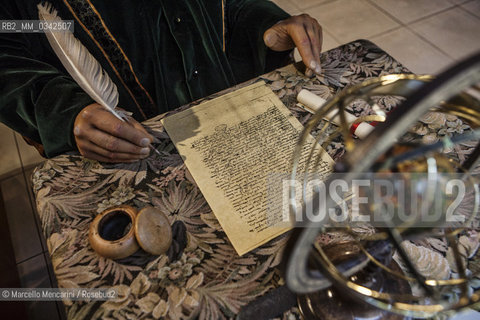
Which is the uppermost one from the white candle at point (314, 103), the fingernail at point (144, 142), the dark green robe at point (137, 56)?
the dark green robe at point (137, 56)

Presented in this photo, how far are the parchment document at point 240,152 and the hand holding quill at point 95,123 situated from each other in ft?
0.37

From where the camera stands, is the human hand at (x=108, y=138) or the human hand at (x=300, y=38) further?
the human hand at (x=300, y=38)

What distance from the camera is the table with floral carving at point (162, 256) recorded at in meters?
0.58

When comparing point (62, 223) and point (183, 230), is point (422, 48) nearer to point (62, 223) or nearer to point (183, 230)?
point (183, 230)

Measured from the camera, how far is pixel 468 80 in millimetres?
271

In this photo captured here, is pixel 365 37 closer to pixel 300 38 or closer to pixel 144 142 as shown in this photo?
pixel 300 38

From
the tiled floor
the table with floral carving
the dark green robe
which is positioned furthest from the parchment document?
the tiled floor

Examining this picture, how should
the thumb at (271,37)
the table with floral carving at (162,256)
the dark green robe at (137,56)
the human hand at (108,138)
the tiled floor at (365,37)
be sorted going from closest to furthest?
the table with floral carving at (162,256), the human hand at (108,138), the dark green robe at (137,56), the thumb at (271,37), the tiled floor at (365,37)

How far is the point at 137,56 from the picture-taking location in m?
1.09

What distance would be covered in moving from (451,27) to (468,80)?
262 centimetres

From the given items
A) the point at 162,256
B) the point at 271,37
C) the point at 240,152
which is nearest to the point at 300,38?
the point at 271,37

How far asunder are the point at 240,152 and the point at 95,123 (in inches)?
14.3

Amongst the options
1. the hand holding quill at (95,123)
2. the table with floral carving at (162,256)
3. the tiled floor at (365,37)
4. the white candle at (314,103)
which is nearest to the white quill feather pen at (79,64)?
the hand holding quill at (95,123)

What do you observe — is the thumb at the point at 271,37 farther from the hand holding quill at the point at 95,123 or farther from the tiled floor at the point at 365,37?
the tiled floor at the point at 365,37
